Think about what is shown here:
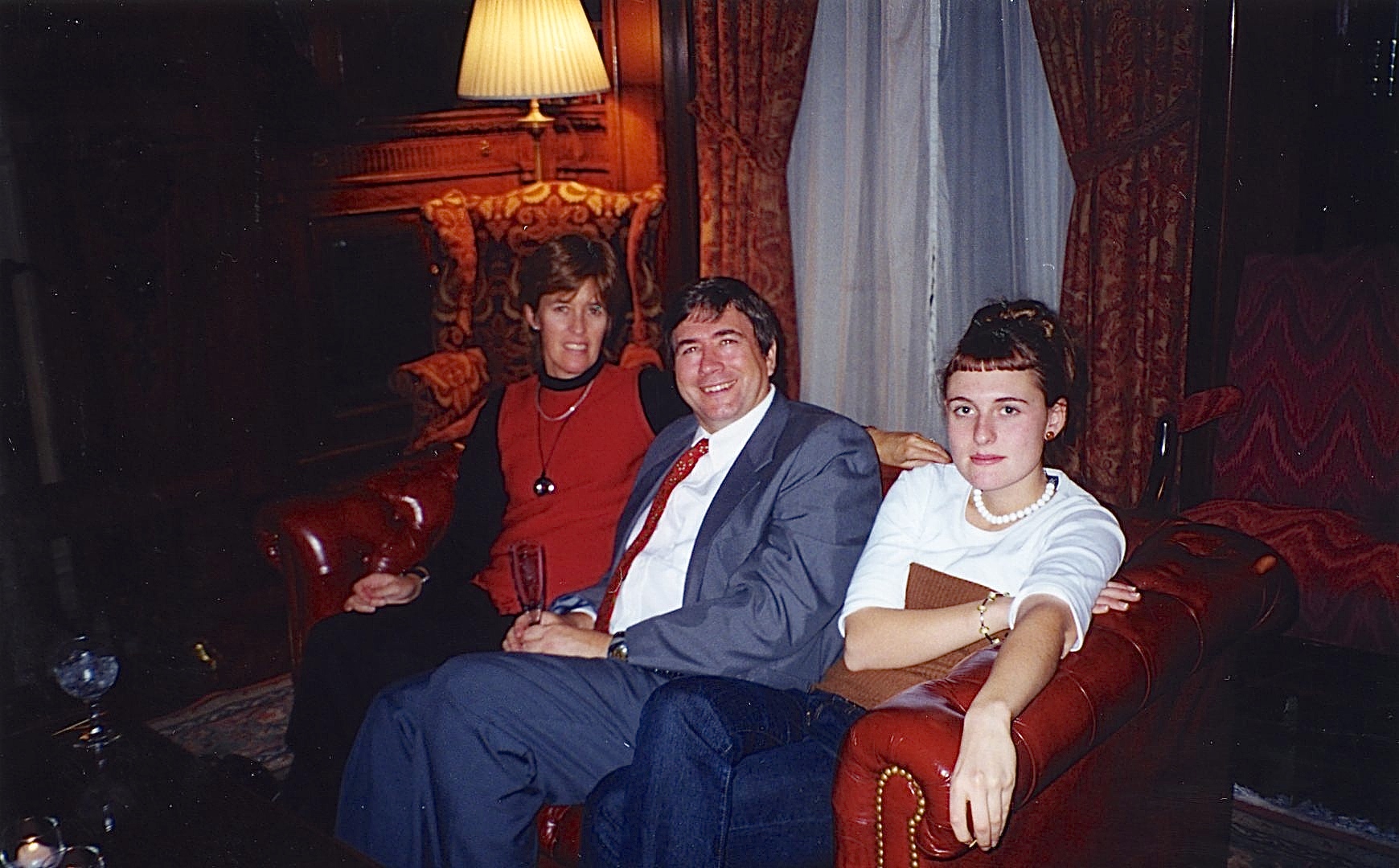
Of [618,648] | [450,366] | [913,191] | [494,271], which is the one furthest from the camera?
[494,271]

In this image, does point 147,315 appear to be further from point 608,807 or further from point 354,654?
point 608,807

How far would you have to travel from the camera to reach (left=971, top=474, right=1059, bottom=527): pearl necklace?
1.82 metres

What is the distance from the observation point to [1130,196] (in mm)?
3084

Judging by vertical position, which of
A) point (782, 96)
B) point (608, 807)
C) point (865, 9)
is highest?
point (865, 9)

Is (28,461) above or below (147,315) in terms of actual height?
below

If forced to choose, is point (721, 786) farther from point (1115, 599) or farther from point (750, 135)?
point (750, 135)

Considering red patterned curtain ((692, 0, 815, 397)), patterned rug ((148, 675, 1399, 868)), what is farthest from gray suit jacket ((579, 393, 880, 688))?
red patterned curtain ((692, 0, 815, 397))

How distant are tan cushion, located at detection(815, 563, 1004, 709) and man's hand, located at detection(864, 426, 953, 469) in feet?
0.98

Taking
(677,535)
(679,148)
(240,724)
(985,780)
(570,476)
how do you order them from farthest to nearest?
(679,148) → (240,724) → (570,476) → (677,535) → (985,780)

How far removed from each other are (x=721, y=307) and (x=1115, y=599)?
84cm

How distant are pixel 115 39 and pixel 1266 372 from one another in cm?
323

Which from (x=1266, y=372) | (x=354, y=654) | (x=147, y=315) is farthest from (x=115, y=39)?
(x=1266, y=372)

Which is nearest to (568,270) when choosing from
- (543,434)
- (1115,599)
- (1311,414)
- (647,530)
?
(543,434)

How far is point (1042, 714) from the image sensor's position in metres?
1.47
